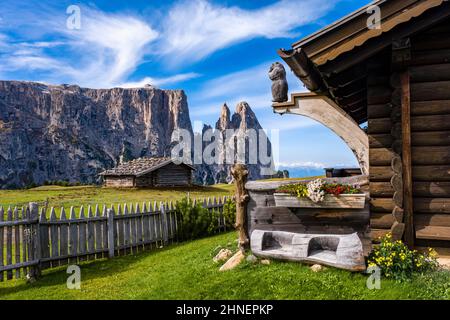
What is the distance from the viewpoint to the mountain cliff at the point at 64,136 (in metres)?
140

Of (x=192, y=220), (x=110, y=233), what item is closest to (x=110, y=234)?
(x=110, y=233)

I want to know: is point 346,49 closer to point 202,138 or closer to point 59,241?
point 59,241

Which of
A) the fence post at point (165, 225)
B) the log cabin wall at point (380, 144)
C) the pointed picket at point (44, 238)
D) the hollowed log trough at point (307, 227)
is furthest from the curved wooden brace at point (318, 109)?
the pointed picket at point (44, 238)

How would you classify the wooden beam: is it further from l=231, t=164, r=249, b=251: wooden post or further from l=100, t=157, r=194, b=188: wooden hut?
l=100, t=157, r=194, b=188: wooden hut

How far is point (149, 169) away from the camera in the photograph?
36.0m

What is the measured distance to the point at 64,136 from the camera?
158250mm

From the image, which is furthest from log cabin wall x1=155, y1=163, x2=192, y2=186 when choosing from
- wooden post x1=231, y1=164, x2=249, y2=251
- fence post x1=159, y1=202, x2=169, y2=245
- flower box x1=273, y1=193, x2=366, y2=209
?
flower box x1=273, y1=193, x2=366, y2=209

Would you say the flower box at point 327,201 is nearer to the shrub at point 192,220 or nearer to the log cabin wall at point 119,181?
the shrub at point 192,220

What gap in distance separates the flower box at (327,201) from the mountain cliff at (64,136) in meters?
151

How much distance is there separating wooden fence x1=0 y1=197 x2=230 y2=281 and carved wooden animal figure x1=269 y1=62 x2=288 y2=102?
18.0 ft

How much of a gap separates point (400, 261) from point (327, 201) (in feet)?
4.98
